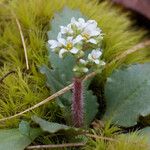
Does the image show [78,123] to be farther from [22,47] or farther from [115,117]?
[22,47]

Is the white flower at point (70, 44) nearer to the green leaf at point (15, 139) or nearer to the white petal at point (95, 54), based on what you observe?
the white petal at point (95, 54)

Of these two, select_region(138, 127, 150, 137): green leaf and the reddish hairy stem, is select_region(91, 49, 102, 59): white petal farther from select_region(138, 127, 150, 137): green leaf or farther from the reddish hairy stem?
select_region(138, 127, 150, 137): green leaf

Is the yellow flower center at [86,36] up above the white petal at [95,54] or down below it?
above

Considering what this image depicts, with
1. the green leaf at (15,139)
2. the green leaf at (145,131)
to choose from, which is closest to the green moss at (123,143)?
the green leaf at (145,131)

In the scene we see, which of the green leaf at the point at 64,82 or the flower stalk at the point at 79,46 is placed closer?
the flower stalk at the point at 79,46

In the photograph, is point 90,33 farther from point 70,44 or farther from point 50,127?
point 50,127

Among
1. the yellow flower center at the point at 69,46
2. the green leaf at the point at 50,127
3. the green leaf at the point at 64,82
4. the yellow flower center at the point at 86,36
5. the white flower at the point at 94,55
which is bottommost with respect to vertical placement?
the green leaf at the point at 50,127
